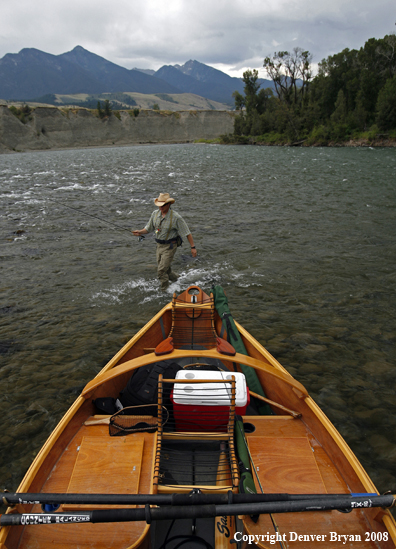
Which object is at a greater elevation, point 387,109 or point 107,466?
point 387,109

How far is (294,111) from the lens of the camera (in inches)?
3415

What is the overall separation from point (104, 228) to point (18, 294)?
26.4ft

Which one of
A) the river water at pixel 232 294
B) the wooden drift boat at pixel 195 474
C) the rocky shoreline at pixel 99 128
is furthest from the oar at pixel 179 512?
the rocky shoreline at pixel 99 128

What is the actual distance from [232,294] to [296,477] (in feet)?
22.6

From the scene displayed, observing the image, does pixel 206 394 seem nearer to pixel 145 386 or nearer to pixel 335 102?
pixel 145 386

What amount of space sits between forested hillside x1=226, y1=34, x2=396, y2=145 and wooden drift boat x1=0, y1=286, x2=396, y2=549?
7278 centimetres

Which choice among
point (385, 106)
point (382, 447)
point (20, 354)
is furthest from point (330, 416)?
point (385, 106)

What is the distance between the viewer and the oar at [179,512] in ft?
9.27

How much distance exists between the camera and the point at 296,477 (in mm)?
3982

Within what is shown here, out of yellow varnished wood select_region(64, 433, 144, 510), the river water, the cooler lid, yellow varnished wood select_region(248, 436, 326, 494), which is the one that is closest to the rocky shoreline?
the river water

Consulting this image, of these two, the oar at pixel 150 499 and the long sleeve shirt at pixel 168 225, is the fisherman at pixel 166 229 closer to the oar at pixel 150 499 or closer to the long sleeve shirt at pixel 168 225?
the long sleeve shirt at pixel 168 225

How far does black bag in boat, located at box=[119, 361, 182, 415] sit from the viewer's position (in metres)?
5.14

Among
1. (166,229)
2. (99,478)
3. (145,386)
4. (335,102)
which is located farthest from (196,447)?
(335,102)

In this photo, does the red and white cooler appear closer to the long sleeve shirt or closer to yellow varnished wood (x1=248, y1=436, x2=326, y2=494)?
yellow varnished wood (x1=248, y1=436, x2=326, y2=494)
